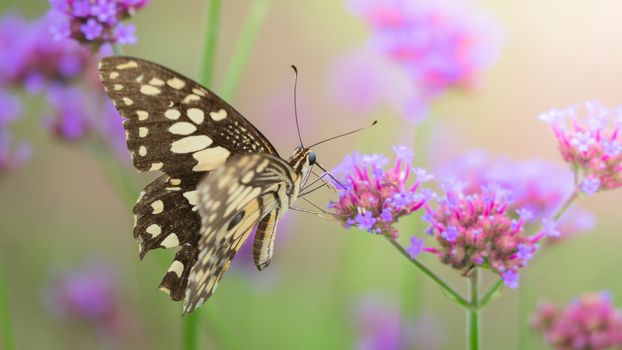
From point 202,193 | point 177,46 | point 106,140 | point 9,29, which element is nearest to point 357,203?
point 202,193

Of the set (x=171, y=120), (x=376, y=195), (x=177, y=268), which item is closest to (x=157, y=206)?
(x=177, y=268)

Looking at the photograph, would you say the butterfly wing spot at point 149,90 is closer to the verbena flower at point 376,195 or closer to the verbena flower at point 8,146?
the verbena flower at point 376,195

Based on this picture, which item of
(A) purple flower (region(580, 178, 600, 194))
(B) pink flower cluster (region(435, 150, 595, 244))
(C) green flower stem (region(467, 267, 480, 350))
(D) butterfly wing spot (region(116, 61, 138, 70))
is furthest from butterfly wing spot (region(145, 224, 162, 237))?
A: (A) purple flower (region(580, 178, 600, 194))

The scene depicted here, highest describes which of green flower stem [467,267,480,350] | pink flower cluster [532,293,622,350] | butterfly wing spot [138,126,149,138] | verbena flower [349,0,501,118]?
verbena flower [349,0,501,118]

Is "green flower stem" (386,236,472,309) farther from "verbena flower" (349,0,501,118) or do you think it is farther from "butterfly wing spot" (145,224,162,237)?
"verbena flower" (349,0,501,118)

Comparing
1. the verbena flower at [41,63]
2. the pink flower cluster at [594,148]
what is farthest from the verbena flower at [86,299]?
the pink flower cluster at [594,148]

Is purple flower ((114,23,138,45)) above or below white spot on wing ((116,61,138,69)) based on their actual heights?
above
